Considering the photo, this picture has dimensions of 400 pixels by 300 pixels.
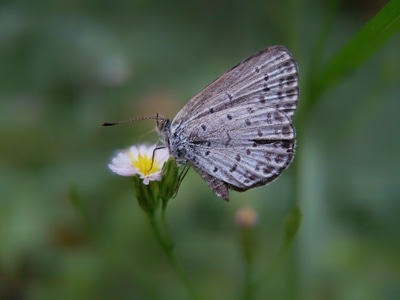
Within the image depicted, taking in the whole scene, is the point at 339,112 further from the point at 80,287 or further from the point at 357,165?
the point at 80,287

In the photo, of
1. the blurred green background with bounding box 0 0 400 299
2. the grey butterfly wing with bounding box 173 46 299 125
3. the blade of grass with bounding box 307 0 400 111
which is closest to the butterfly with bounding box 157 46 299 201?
the grey butterfly wing with bounding box 173 46 299 125

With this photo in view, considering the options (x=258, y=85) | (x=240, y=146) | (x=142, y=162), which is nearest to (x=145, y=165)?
(x=142, y=162)

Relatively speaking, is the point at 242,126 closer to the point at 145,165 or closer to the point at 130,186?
the point at 145,165

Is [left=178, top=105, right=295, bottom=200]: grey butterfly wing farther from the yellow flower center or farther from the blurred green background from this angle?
the blurred green background

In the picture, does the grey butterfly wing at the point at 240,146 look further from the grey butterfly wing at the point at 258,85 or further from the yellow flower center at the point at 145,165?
the yellow flower center at the point at 145,165

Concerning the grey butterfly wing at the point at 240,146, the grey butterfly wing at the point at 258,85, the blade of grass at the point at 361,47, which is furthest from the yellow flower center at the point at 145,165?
the blade of grass at the point at 361,47
